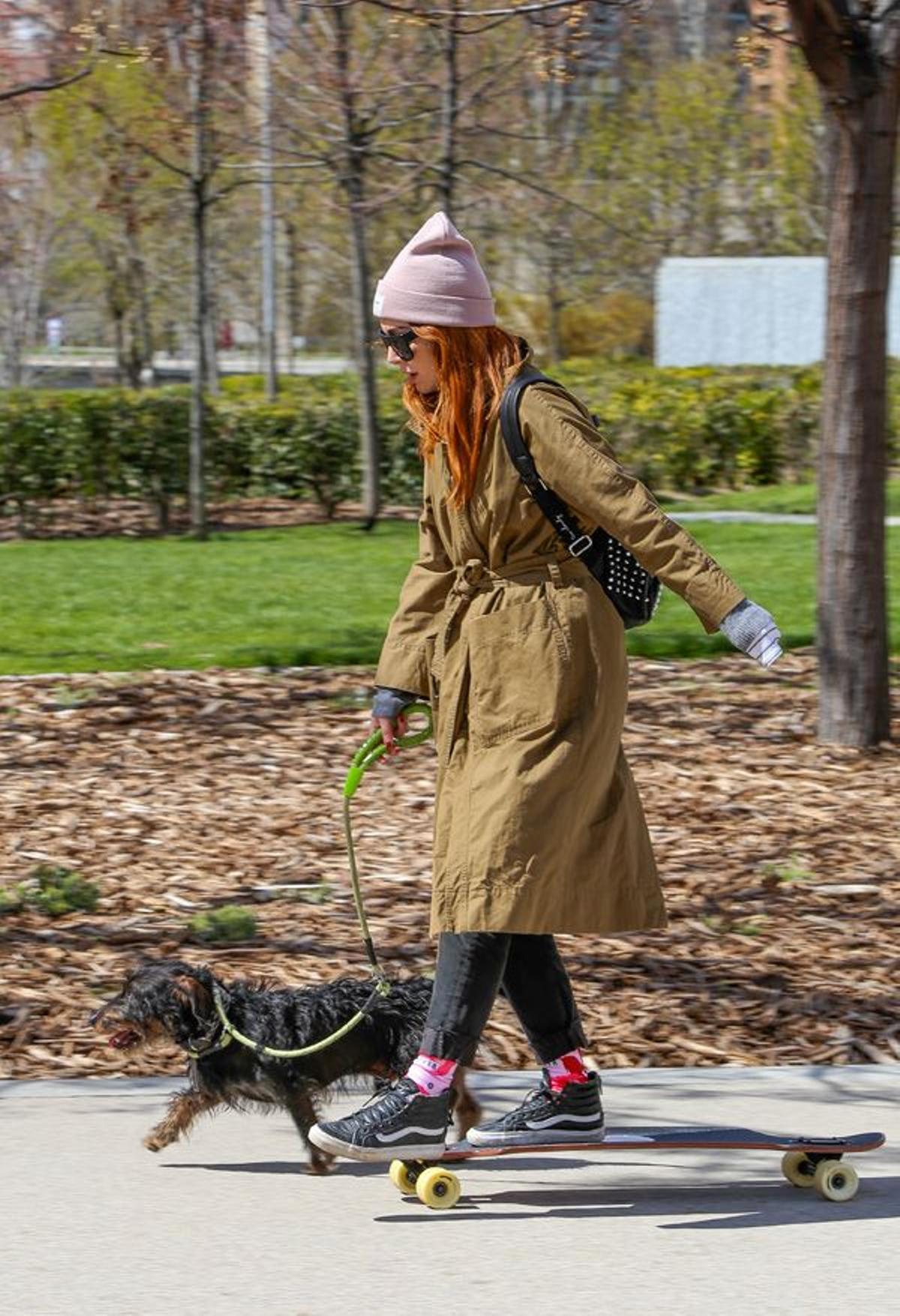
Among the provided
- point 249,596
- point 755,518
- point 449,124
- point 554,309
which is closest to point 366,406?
point 449,124

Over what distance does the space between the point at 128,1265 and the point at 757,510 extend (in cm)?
1466

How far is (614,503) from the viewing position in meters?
3.99

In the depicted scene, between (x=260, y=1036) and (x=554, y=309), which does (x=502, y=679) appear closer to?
(x=260, y=1036)

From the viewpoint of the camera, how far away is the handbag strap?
4.07 m

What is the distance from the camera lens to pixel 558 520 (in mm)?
4090

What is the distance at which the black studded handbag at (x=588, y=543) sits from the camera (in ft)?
13.4

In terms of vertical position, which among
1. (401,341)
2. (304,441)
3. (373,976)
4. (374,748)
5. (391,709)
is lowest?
(373,976)

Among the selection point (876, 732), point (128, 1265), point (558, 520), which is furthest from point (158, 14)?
point (128, 1265)

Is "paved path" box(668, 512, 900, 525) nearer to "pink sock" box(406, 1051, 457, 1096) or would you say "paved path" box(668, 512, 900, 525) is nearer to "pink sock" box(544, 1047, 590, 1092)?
"pink sock" box(544, 1047, 590, 1092)

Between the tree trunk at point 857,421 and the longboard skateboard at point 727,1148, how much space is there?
3.81 metres

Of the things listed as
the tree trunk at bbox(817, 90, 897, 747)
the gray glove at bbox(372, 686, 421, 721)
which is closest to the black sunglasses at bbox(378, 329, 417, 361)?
the gray glove at bbox(372, 686, 421, 721)

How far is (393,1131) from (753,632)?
1.23 meters

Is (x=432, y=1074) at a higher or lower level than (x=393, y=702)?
lower

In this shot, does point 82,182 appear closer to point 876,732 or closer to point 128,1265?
point 876,732
